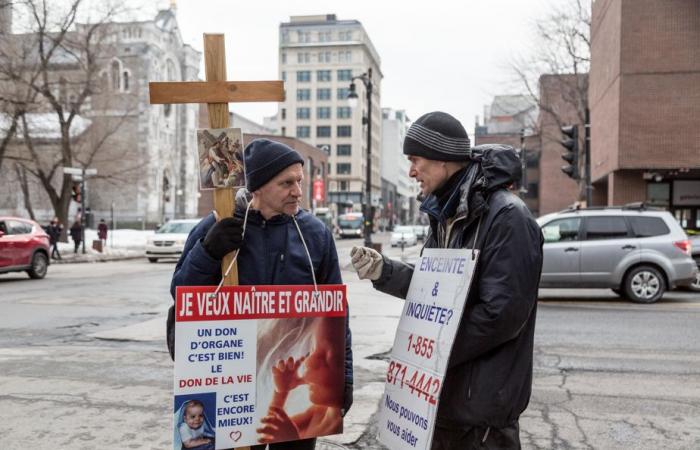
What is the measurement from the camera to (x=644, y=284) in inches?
485

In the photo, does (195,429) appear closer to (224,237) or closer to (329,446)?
(224,237)

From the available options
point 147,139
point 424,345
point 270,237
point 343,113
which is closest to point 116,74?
point 147,139

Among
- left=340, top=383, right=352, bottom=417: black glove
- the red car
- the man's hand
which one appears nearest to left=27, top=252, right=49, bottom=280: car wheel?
the red car

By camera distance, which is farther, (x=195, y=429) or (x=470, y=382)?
(x=195, y=429)

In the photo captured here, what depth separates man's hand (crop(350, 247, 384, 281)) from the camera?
2703mm

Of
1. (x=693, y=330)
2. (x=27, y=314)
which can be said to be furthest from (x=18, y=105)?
(x=693, y=330)

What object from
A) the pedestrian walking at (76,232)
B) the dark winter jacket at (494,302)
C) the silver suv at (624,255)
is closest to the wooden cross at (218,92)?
the dark winter jacket at (494,302)

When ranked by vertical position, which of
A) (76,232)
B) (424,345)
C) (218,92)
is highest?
(218,92)

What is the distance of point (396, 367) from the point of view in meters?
2.71

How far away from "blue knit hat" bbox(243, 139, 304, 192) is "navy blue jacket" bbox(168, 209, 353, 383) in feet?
0.45

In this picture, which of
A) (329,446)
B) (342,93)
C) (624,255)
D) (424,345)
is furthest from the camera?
(342,93)

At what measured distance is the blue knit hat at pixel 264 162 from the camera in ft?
9.06

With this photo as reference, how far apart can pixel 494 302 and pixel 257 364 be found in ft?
3.31

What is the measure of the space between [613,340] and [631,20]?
17737 millimetres
